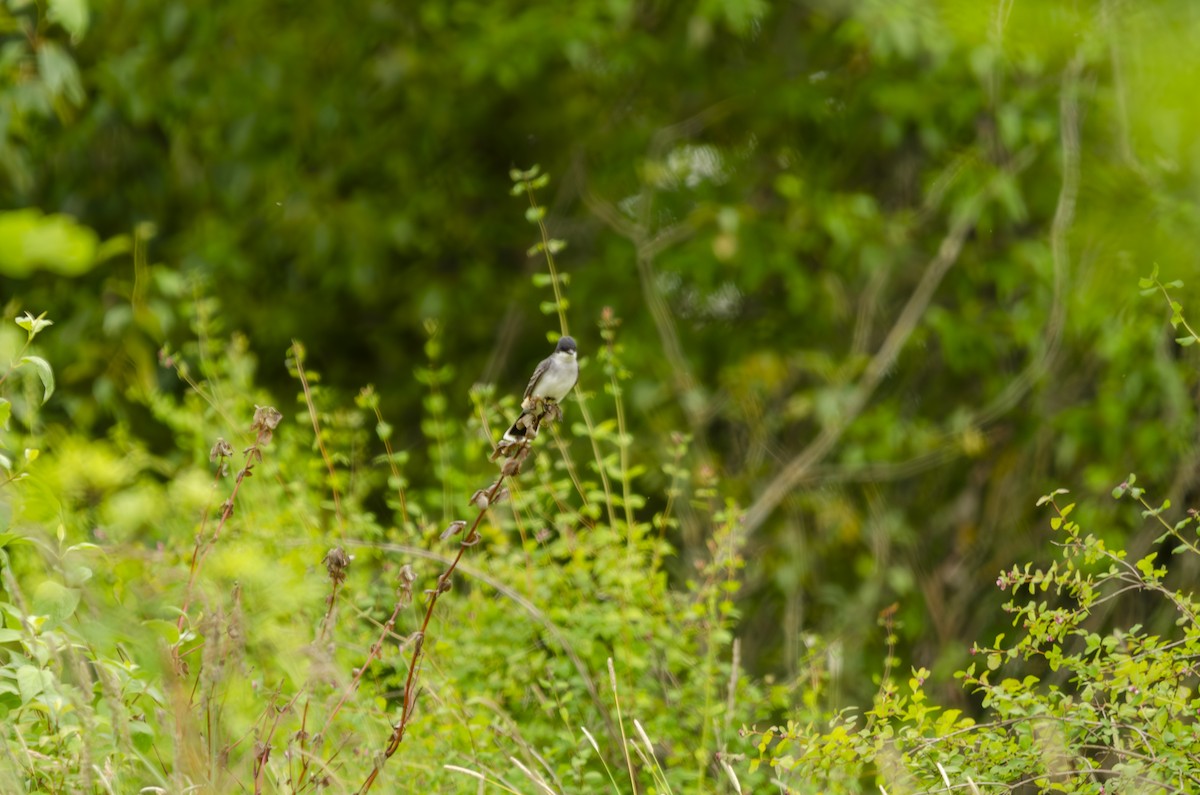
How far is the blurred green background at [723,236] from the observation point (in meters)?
5.83

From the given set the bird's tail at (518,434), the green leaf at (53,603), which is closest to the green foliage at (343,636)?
the green leaf at (53,603)

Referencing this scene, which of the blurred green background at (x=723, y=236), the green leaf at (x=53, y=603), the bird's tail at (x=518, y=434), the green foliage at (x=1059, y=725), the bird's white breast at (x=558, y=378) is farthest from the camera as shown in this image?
the blurred green background at (x=723, y=236)

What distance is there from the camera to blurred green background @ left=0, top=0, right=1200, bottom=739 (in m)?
5.83

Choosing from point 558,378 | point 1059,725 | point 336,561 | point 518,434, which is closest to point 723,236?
point 558,378

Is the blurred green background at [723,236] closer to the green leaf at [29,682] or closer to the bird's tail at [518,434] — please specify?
the bird's tail at [518,434]

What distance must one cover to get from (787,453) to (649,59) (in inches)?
71.3

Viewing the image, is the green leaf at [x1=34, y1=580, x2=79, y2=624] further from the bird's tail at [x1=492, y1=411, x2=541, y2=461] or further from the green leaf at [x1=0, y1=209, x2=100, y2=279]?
the green leaf at [x1=0, y1=209, x2=100, y2=279]

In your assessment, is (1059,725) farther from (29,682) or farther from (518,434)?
(29,682)

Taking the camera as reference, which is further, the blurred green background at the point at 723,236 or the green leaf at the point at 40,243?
the blurred green background at the point at 723,236

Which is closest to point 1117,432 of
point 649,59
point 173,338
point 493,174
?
point 649,59

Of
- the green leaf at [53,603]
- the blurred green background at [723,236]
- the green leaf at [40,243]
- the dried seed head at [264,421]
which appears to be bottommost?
the blurred green background at [723,236]

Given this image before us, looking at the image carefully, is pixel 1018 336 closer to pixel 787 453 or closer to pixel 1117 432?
pixel 1117 432

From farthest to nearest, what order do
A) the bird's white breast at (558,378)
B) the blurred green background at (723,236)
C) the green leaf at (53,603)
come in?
the blurred green background at (723,236), the bird's white breast at (558,378), the green leaf at (53,603)

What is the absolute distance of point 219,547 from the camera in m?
3.71
